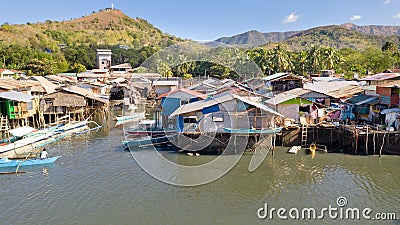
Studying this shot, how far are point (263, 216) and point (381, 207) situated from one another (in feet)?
15.2

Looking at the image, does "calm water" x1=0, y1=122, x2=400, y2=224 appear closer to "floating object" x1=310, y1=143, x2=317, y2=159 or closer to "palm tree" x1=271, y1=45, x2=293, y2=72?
"floating object" x1=310, y1=143, x2=317, y2=159

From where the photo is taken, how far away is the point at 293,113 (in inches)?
864

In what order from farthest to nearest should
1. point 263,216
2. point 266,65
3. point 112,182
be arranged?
point 266,65 < point 112,182 < point 263,216

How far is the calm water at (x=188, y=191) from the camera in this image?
12055 mm

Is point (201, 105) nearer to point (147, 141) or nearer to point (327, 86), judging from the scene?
point (147, 141)

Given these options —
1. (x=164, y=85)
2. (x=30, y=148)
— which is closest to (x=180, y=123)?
(x=30, y=148)

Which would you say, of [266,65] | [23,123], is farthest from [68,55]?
[23,123]

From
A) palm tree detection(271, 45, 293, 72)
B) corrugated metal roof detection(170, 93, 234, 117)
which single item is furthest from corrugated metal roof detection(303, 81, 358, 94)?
palm tree detection(271, 45, 293, 72)

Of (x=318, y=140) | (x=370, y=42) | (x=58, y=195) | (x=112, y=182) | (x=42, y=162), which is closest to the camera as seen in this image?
(x=58, y=195)

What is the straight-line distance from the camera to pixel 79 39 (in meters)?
100

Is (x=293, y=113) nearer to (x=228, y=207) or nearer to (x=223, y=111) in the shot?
(x=223, y=111)

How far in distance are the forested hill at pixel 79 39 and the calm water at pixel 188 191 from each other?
43.4m

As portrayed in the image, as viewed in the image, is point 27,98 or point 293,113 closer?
point 293,113

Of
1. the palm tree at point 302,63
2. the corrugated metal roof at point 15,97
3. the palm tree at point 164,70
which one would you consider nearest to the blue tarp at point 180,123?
the corrugated metal roof at point 15,97
